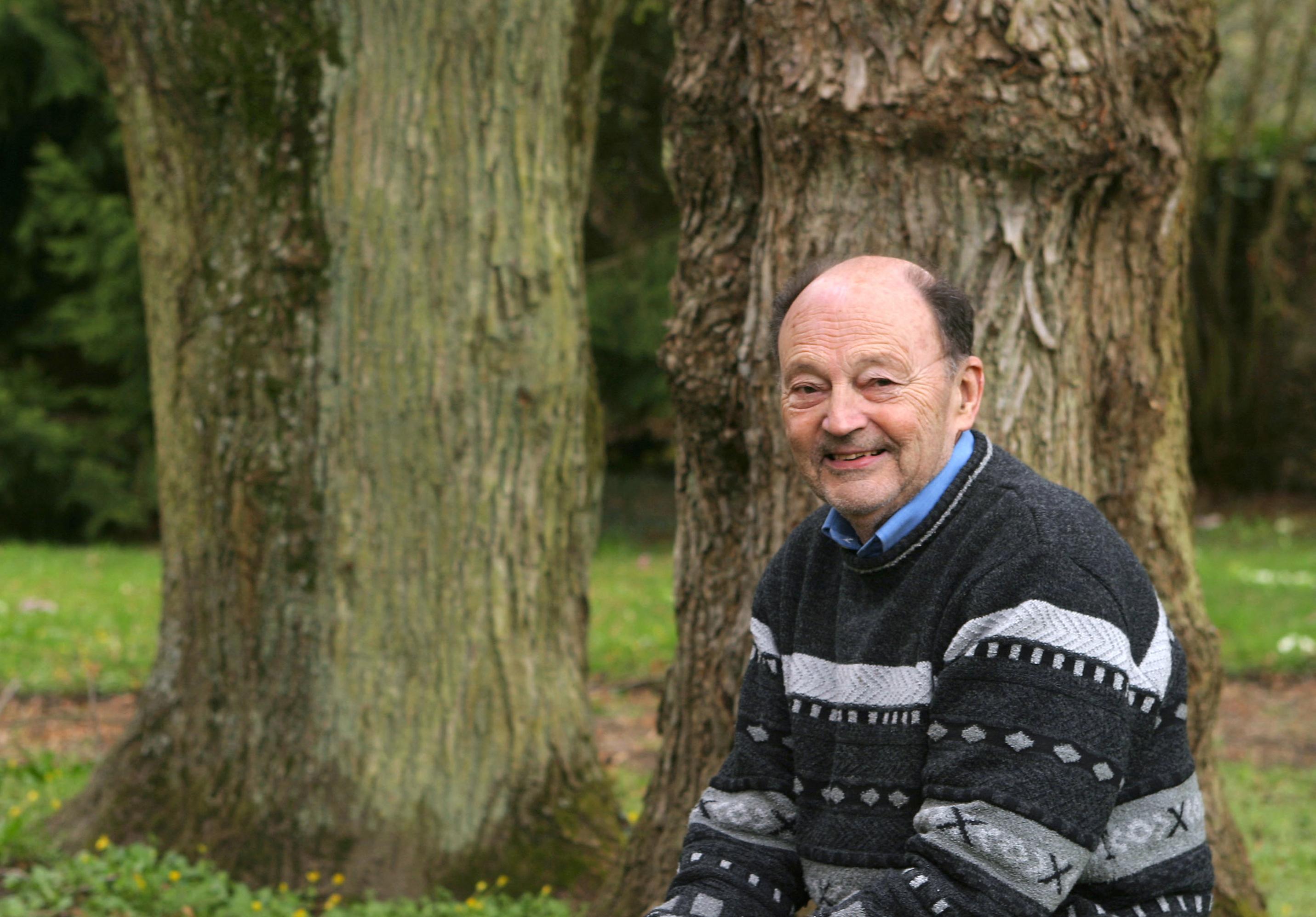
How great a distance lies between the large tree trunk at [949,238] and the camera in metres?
2.77

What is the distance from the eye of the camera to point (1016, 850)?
1.91 m

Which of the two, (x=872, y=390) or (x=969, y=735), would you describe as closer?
(x=969, y=735)

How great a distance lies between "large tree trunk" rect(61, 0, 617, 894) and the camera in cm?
427

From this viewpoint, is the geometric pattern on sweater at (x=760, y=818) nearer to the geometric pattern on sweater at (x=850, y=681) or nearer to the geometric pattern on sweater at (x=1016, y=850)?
the geometric pattern on sweater at (x=850, y=681)

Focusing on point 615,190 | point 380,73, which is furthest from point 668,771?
point 615,190

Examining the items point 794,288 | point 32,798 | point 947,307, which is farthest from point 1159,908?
point 32,798

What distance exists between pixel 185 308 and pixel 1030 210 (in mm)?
2831

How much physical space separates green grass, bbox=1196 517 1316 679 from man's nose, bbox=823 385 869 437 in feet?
20.6

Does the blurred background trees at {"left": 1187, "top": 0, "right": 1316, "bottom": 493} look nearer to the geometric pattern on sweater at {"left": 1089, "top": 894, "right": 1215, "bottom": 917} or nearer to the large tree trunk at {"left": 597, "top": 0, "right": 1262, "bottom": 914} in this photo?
the large tree trunk at {"left": 597, "top": 0, "right": 1262, "bottom": 914}

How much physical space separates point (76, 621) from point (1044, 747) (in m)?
8.64

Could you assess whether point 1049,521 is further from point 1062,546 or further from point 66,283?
point 66,283

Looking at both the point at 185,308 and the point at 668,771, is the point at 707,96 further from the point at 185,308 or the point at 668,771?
the point at 185,308

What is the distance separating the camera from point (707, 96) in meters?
3.22

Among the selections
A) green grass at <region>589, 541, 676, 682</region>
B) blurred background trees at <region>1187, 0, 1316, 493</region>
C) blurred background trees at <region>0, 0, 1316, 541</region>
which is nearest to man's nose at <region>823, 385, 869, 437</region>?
green grass at <region>589, 541, 676, 682</region>
